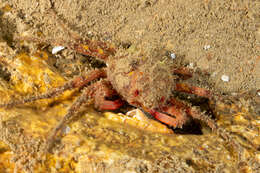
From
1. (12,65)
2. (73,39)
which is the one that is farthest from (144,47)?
(12,65)

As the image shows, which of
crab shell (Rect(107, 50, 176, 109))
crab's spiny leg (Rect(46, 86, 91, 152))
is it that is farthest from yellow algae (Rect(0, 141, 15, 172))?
crab shell (Rect(107, 50, 176, 109))

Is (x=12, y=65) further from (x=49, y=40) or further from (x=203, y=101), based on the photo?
(x=203, y=101)

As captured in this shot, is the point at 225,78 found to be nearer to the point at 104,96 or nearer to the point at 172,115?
the point at 172,115

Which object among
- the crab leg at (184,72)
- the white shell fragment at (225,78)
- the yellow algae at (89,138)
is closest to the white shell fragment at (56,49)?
the yellow algae at (89,138)

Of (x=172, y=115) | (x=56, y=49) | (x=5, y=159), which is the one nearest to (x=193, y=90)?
(x=172, y=115)

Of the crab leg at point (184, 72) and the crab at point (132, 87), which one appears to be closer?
the crab at point (132, 87)

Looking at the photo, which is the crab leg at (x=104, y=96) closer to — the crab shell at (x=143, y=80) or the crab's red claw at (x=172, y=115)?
the crab shell at (x=143, y=80)

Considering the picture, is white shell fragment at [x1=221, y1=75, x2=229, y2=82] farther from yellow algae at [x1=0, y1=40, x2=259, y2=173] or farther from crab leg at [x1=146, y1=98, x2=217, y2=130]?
crab leg at [x1=146, y1=98, x2=217, y2=130]

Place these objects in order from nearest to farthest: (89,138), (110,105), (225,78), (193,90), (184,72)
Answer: (89,138) < (110,105) < (193,90) < (184,72) < (225,78)
